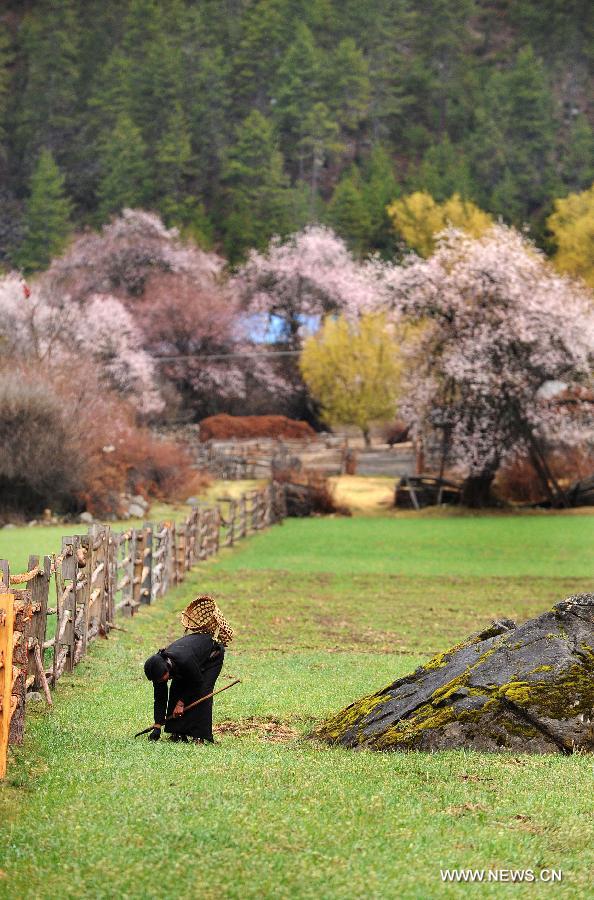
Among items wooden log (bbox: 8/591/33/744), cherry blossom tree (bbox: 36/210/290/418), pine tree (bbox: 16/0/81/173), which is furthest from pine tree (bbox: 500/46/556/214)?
wooden log (bbox: 8/591/33/744)

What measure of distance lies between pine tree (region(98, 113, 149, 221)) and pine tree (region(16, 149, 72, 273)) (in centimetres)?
299

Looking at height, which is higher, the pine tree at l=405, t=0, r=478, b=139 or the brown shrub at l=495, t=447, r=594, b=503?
the pine tree at l=405, t=0, r=478, b=139

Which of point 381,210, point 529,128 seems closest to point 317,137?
point 529,128

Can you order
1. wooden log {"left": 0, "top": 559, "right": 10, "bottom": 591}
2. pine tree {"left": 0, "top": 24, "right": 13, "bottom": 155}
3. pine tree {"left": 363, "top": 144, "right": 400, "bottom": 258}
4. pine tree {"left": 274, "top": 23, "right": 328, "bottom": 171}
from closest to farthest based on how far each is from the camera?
→ wooden log {"left": 0, "top": 559, "right": 10, "bottom": 591} < pine tree {"left": 363, "top": 144, "right": 400, "bottom": 258} < pine tree {"left": 274, "top": 23, "right": 328, "bottom": 171} < pine tree {"left": 0, "top": 24, "right": 13, "bottom": 155}

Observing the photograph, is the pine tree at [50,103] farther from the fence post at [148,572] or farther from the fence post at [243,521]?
the fence post at [148,572]

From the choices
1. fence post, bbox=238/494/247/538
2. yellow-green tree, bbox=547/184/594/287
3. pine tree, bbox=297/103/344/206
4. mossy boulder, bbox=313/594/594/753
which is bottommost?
fence post, bbox=238/494/247/538

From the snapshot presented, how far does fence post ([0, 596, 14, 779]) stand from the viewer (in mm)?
8273

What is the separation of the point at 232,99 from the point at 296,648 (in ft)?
332

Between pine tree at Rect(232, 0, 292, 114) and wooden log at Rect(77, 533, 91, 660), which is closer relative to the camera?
wooden log at Rect(77, 533, 91, 660)

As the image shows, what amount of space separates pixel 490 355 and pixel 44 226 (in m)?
54.0

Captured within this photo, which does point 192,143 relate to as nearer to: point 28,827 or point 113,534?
point 113,534

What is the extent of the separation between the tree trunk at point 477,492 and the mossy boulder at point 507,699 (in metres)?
35.4

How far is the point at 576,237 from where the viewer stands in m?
75.9

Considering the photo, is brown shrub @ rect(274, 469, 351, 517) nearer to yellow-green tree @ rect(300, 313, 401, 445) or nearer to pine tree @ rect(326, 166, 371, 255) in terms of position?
yellow-green tree @ rect(300, 313, 401, 445)
